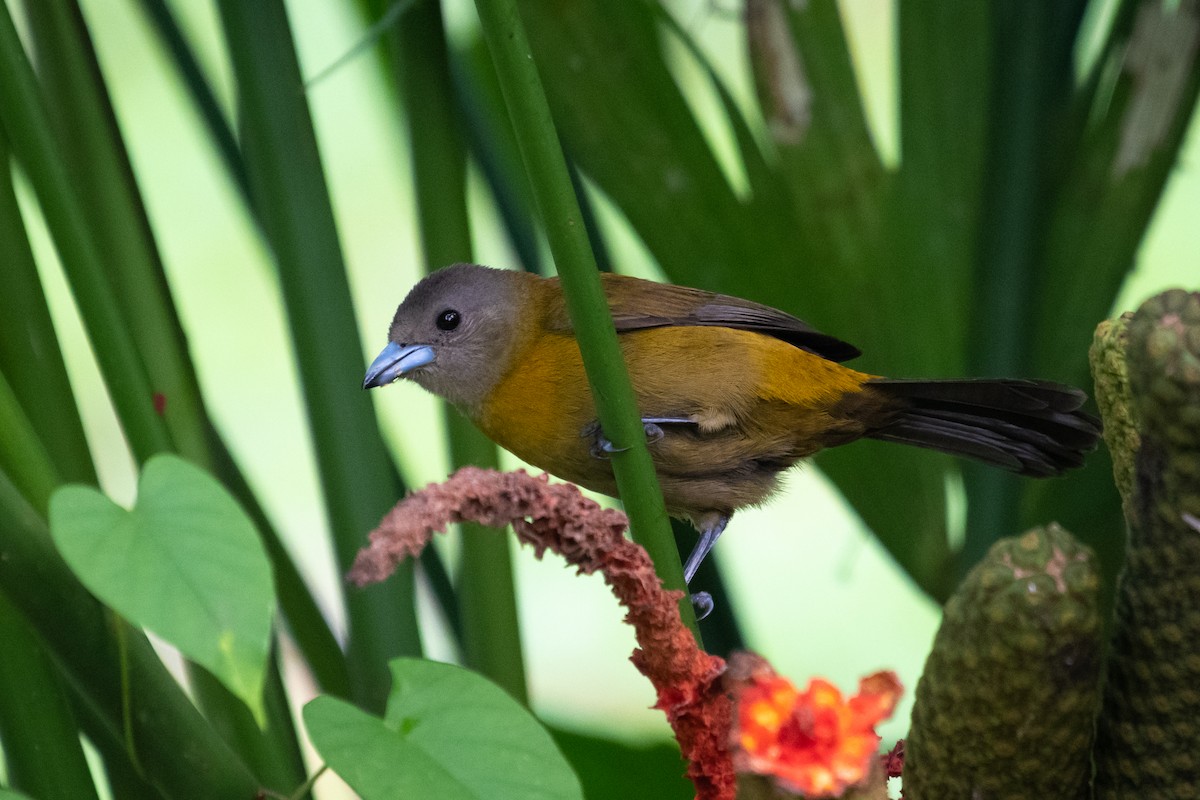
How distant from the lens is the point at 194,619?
0.50m

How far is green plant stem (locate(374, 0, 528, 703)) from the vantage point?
4.31 feet

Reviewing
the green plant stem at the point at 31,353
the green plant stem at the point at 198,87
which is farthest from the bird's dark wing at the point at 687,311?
the green plant stem at the point at 31,353

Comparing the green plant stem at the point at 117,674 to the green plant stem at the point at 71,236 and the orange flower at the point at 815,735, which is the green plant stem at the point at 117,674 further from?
the green plant stem at the point at 71,236

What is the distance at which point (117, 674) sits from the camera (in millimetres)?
719

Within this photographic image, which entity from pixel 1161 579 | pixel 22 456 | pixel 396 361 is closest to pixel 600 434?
pixel 396 361

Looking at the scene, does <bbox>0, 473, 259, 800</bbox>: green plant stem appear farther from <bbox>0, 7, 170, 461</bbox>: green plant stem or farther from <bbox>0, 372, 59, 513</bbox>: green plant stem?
<bbox>0, 7, 170, 461</bbox>: green plant stem

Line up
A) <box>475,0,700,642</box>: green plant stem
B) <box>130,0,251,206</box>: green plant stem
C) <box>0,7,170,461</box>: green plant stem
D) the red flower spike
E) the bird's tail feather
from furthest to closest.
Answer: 1. <box>130,0,251,206</box>: green plant stem
2. the bird's tail feather
3. <box>0,7,170,461</box>: green plant stem
4. <box>475,0,700,642</box>: green plant stem
5. the red flower spike

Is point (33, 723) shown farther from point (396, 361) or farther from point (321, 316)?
point (396, 361)

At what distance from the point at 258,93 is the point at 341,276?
0.64 feet

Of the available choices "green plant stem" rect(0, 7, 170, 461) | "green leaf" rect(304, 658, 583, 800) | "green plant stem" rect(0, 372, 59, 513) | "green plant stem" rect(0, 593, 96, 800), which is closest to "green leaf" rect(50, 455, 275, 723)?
"green leaf" rect(304, 658, 583, 800)

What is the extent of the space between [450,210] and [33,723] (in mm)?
617

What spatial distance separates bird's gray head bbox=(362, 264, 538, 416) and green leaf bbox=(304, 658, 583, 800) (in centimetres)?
111

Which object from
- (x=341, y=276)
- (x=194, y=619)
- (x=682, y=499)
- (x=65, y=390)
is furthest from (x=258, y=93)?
(x=194, y=619)

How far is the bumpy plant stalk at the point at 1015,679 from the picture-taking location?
56 cm
